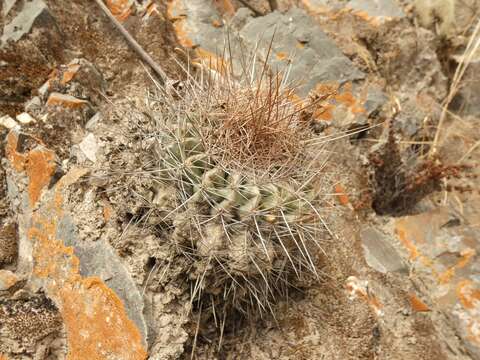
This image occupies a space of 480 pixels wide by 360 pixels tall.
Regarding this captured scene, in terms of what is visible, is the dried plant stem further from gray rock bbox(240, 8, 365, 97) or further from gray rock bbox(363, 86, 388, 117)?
gray rock bbox(240, 8, 365, 97)

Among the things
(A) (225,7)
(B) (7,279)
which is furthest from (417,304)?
(A) (225,7)

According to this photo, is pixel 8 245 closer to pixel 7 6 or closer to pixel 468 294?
pixel 7 6

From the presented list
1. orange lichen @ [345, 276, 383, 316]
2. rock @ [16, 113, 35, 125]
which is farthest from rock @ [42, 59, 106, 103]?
orange lichen @ [345, 276, 383, 316]

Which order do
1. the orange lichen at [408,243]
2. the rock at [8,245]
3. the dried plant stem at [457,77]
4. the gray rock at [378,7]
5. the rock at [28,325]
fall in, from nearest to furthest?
the rock at [28,325] < the rock at [8,245] < the orange lichen at [408,243] < the dried plant stem at [457,77] < the gray rock at [378,7]

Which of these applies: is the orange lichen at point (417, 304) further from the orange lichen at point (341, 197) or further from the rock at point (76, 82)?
the rock at point (76, 82)

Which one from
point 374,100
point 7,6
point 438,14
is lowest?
point 374,100

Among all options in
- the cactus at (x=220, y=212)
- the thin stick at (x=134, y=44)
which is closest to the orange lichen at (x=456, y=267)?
the cactus at (x=220, y=212)
